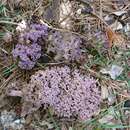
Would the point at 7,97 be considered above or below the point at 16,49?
below

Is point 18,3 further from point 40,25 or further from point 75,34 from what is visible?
point 75,34

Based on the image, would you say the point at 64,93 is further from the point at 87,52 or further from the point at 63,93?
the point at 87,52

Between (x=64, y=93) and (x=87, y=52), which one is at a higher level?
(x=87, y=52)

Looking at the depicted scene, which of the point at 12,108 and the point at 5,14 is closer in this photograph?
the point at 12,108

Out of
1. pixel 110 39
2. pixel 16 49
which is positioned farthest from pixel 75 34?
pixel 16 49

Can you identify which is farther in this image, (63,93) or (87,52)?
(87,52)

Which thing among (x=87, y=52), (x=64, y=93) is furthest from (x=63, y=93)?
(x=87, y=52)

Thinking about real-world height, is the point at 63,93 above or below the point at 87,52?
below

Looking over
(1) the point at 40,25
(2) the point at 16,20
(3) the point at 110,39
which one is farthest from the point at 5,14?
(3) the point at 110,39

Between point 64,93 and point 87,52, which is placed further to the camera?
point 87,52

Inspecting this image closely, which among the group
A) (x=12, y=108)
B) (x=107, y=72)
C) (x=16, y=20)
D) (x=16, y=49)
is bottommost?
(x=12, y=108)
